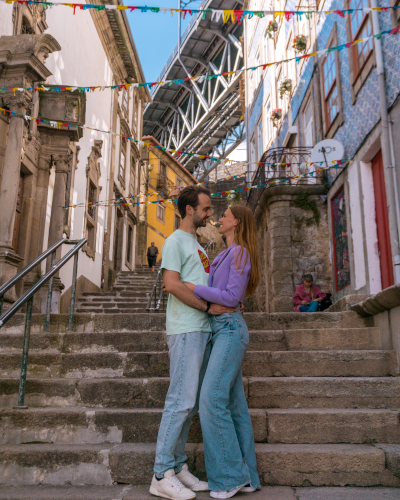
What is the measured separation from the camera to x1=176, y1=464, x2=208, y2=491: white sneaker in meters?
2.62

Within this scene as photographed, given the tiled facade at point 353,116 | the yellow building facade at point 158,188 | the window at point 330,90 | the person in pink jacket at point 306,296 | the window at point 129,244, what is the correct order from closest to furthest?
the tiled facade at point 353,116 < the person in pink jacket at point 306,296 < the window at point 330,90 < the window at point 129,244 < the yellow building facade at point 158,188

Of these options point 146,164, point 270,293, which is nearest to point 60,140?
point 270,293

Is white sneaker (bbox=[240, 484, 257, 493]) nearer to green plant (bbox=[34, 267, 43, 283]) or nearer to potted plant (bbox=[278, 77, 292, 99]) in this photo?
green plant (bbox=[34, 267, 43, 283])

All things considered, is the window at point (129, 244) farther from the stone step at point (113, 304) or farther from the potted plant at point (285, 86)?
the stone step at point (113, 304)

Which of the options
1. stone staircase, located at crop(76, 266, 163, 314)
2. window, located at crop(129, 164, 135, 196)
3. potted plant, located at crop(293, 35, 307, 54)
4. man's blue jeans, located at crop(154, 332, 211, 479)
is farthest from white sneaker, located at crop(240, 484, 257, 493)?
window, located at crop(129, 164, 135, 196)

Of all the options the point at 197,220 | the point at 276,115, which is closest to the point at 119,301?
the point at 276,115

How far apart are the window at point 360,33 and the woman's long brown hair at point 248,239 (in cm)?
559

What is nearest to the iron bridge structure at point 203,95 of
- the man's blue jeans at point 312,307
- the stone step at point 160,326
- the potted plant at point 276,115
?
the potted plant at point 276,115

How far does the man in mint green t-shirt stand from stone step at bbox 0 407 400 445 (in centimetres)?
56

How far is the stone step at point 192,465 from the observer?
2.80 m

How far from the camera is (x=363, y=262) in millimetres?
7676

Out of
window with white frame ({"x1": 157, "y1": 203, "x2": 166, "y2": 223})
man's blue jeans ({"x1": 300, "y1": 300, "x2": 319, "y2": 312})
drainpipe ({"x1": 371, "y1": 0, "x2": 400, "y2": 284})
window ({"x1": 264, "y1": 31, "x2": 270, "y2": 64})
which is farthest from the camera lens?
window with white frame ({"x1": 157, "y1": 203, "x2": 166, "y2": 223})

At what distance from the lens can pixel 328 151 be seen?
8883 millimetres

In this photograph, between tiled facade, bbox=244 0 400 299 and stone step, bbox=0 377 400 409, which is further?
tiled facade, bbox=244 0 400 299
